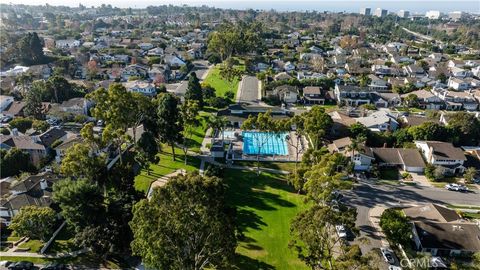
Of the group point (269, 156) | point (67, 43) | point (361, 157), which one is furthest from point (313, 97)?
point (67, 43)

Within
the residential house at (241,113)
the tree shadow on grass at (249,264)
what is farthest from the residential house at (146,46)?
the tree shadow on grass at (249,264)

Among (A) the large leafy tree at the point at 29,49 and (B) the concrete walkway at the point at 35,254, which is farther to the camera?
(A) the large leafy tree at the point at 29,49

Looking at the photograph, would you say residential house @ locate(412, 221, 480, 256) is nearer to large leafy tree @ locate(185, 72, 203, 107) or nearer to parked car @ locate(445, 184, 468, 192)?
parked car @ locate(445, 184, 468, 192)

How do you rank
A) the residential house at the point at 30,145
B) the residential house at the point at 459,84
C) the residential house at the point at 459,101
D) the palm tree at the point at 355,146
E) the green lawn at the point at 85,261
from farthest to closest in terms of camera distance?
the residential house at the point at 459,84 < the residential house at the point at 459,101 < the residential house at the point at 30,145 < the palm tree at the point at 355,146 < the green lawn at the point at 85,261

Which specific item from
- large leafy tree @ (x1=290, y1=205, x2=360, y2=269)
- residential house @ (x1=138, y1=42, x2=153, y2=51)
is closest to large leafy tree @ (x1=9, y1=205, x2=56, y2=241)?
large leafy tree @ (x1=290, y1=205, x2=360, y2=269)

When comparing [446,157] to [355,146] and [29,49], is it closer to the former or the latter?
[355,146]

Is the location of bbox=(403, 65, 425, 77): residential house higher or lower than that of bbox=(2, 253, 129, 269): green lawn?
higher

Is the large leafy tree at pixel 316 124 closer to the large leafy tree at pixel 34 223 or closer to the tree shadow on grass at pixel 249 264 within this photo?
the tree shadow on grass at pixel 249 264
